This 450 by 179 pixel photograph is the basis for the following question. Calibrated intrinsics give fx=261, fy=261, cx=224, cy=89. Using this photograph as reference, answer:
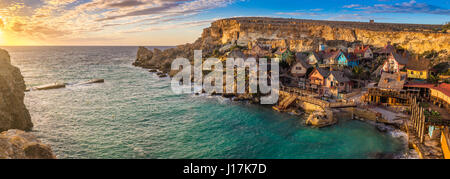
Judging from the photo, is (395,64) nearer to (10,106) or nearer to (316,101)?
(316,101)

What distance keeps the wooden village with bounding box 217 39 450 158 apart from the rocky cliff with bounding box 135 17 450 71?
25.9 ft

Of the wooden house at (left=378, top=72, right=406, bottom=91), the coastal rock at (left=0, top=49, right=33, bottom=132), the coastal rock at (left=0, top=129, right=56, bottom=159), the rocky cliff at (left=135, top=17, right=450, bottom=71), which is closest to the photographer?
the coastal rock at (left=0, top=129, right=56, bottom=159)

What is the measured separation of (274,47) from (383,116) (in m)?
56.1

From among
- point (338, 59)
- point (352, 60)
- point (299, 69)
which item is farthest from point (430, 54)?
point (299, 69)

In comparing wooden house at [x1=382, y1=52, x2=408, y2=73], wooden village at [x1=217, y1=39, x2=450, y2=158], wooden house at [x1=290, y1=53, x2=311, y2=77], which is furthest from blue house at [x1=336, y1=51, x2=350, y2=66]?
wooden house at [x1=290, y1=53, x2=311, y2=77]

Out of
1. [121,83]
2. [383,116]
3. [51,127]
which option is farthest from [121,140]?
[121,83]

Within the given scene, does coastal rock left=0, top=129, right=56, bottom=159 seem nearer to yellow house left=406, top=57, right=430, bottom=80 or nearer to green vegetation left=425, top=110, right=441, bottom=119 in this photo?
green vegetation left=425, top=110, right=441, bottom=119

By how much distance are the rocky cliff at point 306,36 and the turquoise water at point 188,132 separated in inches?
1634

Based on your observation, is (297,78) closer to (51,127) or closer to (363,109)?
(363,109)

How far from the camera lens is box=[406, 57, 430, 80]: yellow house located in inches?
1746

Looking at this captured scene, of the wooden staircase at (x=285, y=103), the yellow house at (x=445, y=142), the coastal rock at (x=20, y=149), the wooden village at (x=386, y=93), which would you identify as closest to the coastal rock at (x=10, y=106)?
the coastal rock at (x=20, y=149)

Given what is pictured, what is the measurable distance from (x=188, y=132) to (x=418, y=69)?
41.1 m

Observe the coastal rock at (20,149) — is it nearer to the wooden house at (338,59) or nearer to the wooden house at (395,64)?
the wooden house at (395,64)

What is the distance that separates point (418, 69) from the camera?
148ft
